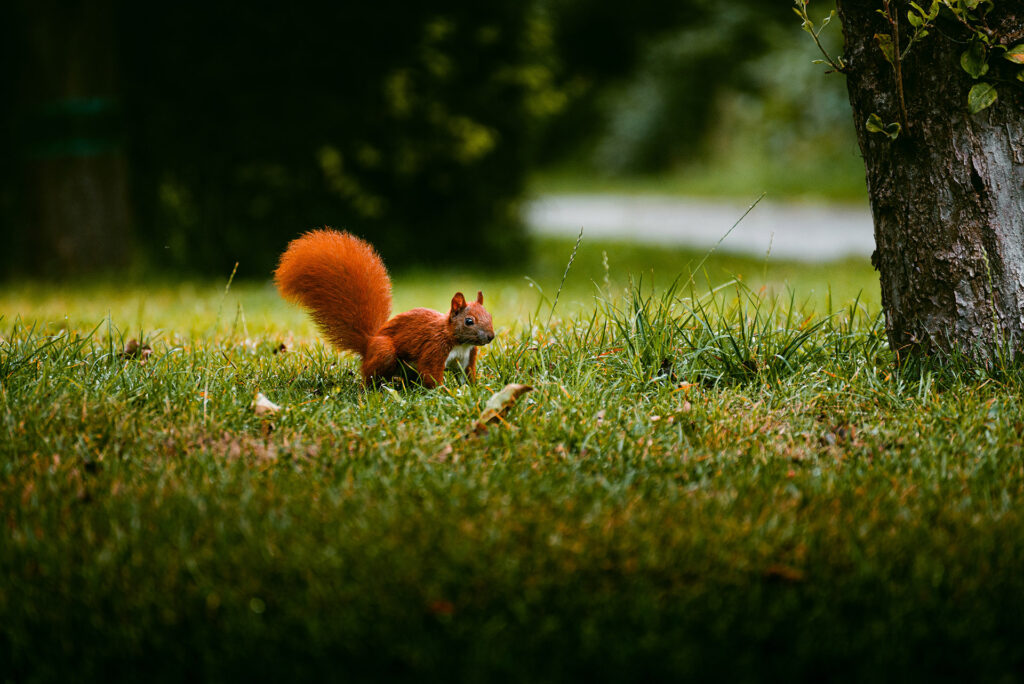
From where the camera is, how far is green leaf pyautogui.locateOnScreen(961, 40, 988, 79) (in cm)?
305

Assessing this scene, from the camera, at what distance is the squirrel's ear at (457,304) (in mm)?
2984

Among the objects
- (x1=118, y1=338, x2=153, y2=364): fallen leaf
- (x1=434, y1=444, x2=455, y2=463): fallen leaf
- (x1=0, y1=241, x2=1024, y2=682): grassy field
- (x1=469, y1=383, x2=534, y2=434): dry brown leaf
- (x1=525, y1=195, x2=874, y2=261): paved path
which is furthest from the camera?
(x1=525, y1=195, x2=874, y2=261): paved path

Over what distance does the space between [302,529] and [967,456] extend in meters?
1.95

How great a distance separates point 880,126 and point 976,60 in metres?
0.37

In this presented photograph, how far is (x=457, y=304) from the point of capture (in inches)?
119

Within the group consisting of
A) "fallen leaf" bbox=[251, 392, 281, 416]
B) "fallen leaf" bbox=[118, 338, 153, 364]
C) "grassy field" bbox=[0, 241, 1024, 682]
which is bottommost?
"grassy field" bbox=[0, 241, 1024, 682]

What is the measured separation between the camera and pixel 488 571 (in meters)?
1.96

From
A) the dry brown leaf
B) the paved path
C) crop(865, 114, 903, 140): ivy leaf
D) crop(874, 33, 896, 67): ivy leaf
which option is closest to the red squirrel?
the dry brown leaf

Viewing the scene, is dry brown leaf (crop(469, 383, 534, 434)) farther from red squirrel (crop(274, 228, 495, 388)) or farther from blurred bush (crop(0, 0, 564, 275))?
blurred bush (crop(0, 0, 564, 275))

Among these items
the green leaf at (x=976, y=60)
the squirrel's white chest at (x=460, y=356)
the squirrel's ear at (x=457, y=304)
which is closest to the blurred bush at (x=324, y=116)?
the squirrel's white chest at (x=460, y=356)

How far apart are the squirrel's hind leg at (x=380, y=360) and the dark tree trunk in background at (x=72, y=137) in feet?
17.9

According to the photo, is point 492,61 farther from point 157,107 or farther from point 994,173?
point 994,173

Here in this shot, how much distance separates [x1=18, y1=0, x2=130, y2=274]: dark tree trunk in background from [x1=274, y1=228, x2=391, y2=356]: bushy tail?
522 centimetres

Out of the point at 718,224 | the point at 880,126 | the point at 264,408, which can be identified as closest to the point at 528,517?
the point at 264,408
